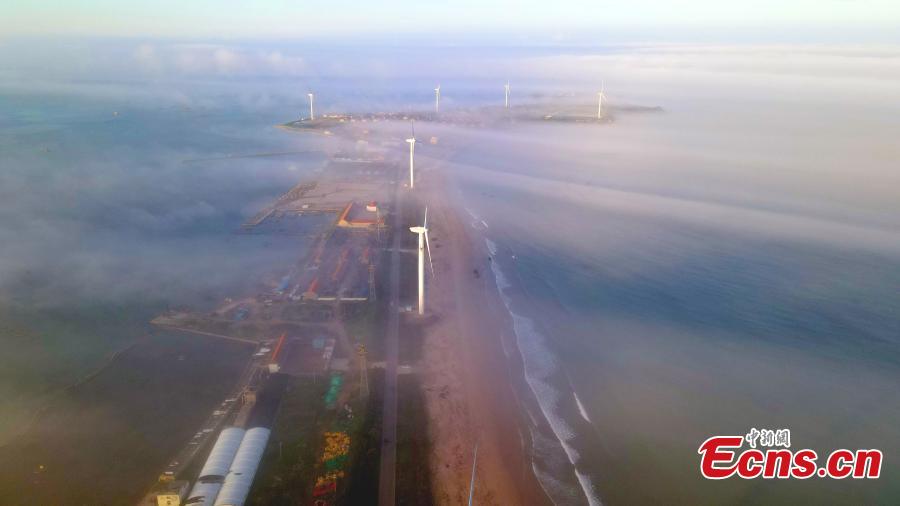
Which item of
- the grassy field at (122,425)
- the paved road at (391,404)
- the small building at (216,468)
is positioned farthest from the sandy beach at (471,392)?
the grassy field at (122,425)

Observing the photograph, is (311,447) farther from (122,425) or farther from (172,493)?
(122,425)

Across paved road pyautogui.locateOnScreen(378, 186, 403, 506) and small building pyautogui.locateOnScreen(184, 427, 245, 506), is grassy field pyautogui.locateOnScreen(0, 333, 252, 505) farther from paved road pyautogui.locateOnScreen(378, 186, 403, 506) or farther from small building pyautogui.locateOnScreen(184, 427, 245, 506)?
paved road pyautogui.locateOnScreen(378, 186, 403, 506)

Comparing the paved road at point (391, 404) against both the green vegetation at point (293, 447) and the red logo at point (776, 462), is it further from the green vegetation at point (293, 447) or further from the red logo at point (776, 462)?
the red logo at point (776, 462)

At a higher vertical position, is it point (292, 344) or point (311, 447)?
point (292, 344)

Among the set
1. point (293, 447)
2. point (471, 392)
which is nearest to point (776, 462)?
point (471, 392)

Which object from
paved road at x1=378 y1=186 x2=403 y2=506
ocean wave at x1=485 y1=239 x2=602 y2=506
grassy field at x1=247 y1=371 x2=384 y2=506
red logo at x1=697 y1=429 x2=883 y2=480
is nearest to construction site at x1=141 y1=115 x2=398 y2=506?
grassy field at x1=247 y1=371 x2=384 y2=506

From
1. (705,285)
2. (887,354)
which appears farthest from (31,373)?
(887,354)

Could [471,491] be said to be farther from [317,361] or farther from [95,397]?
[95,397]
